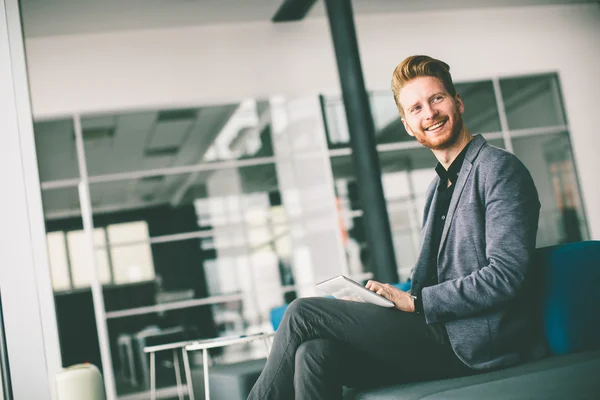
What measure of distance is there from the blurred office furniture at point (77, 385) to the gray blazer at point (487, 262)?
6.24 ft

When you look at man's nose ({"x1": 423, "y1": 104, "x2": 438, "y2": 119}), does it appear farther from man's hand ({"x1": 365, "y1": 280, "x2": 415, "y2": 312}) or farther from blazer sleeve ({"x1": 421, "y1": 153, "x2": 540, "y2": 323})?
man's hand ({"x1": 365, "y1": 280, "x2": 415, "y2": 312})

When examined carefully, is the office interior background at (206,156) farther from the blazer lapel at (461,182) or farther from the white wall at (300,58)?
the blazer lapel at (461,182)

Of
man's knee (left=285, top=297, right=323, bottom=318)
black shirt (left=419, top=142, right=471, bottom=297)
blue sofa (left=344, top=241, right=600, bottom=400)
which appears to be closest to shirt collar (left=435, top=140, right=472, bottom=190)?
black shirt (left=419, top=142, right=471, bottom=297)

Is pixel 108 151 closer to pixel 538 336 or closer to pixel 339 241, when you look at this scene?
pixel 339 241

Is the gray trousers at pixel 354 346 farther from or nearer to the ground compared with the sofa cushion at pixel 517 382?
farther from the ground

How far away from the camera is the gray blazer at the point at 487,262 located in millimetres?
2059

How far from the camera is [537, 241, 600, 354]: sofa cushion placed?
2250mm

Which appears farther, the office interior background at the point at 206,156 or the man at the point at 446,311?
the office interior background at the point at 206,156

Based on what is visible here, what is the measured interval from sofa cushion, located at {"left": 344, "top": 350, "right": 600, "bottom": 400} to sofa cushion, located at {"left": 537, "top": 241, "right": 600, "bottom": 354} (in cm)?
8

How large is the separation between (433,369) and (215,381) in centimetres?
207

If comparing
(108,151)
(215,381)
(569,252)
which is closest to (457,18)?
(108,151)

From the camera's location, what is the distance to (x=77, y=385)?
10.9 ft

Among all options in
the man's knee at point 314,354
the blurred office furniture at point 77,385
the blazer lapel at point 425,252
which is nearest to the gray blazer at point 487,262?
the blazer lapel at point 425,252

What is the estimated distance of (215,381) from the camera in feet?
13.2
